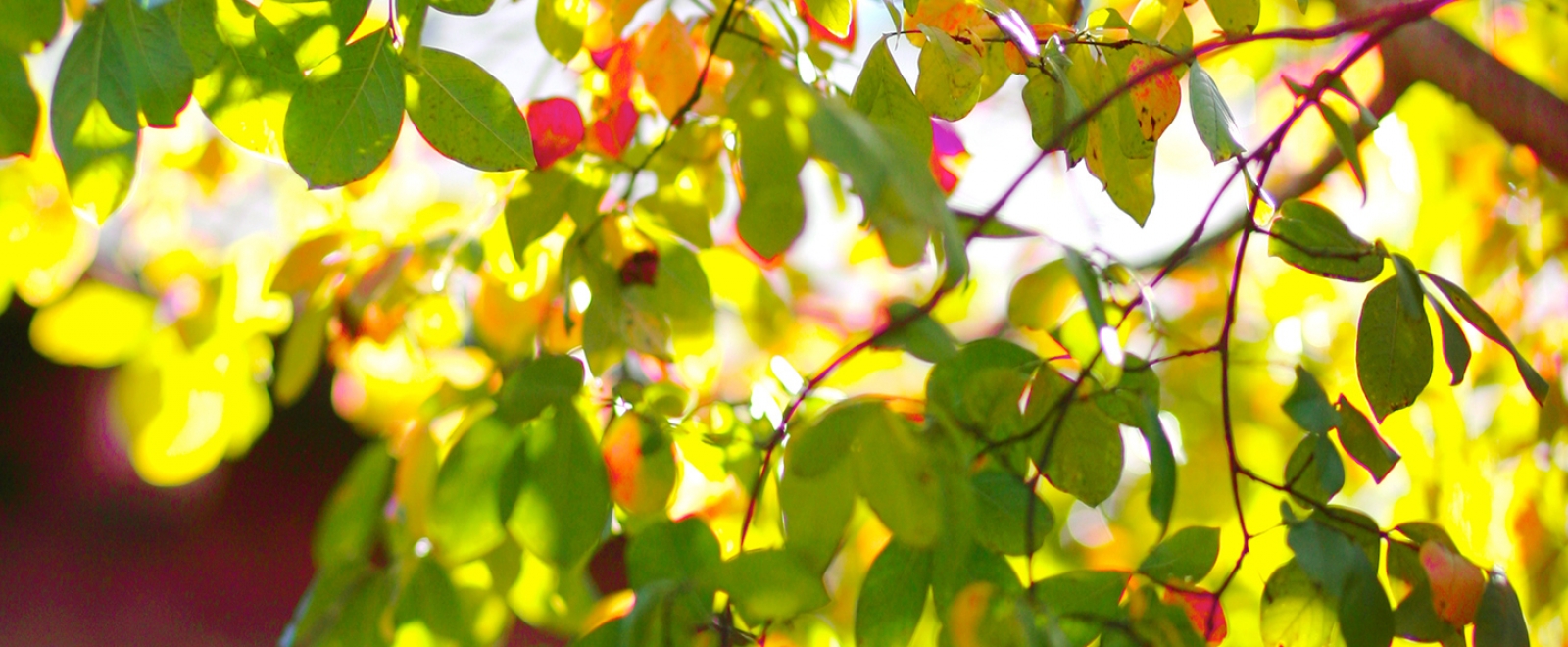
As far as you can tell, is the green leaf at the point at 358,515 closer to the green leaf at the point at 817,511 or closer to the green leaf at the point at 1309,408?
the green leaf at the point at 817,511

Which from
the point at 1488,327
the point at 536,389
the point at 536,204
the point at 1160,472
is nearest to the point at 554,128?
the point at 536,204

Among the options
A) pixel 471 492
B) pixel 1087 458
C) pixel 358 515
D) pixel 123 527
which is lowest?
pixel 123 527

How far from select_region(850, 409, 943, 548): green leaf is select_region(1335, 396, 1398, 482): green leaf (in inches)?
8.4

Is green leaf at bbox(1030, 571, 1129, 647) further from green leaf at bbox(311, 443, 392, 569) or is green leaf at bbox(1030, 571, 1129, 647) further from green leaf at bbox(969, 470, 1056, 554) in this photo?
green leaf at bbox(311, 443, 392, 569)

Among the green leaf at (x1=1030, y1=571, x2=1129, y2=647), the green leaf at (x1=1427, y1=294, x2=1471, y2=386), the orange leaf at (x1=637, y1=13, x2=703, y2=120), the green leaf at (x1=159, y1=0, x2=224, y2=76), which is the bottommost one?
the green leaf at (x1=1030, y1=571, x2=1129, y2=647)

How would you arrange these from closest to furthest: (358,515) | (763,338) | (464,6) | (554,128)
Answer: (464,6), (554,128), (358,515), (763,338)

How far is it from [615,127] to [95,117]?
318 mm

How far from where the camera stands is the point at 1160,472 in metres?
0.45

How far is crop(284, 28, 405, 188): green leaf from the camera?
15.0 inches

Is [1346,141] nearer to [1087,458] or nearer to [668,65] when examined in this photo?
[1087,458]

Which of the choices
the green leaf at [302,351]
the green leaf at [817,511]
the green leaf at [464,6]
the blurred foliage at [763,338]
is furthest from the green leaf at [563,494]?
the green leaf at [302,351]

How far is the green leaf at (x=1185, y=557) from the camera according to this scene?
46 cm

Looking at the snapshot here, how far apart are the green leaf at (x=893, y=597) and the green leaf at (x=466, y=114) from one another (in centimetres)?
24

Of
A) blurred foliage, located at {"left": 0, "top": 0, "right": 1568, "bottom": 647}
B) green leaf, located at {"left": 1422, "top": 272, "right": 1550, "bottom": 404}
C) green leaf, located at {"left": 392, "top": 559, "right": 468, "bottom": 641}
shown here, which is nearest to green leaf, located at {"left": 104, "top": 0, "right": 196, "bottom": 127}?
blurred foliage, located at {"left": 0, "top": 0, "right": 1568, "bottom": 647}
